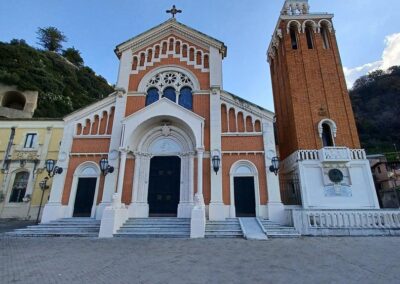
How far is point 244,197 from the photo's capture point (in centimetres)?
1277

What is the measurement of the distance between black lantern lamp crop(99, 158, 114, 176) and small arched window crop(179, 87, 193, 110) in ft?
19.4

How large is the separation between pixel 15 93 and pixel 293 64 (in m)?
32.6

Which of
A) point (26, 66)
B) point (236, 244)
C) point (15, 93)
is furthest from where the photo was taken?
point (26, 66)

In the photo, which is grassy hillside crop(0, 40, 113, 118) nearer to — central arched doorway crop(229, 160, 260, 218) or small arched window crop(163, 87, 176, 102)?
small arched window crop(163, 87, 176, 102)

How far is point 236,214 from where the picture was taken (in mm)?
12539

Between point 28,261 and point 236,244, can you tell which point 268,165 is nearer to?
point 236,244

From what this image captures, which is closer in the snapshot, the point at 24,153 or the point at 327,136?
the point at 327,136

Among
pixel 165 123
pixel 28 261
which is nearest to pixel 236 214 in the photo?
pixel 165 123

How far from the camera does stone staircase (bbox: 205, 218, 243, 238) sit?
941 centimetres

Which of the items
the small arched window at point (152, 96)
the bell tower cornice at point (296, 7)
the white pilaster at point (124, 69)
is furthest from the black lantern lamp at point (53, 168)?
the bell tower cornice at point (296, 7)

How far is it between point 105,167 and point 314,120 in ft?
42.2

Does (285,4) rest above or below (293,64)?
above

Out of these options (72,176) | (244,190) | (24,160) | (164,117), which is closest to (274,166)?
(244,190)

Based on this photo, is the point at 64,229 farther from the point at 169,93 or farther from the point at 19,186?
the point at 19,186
